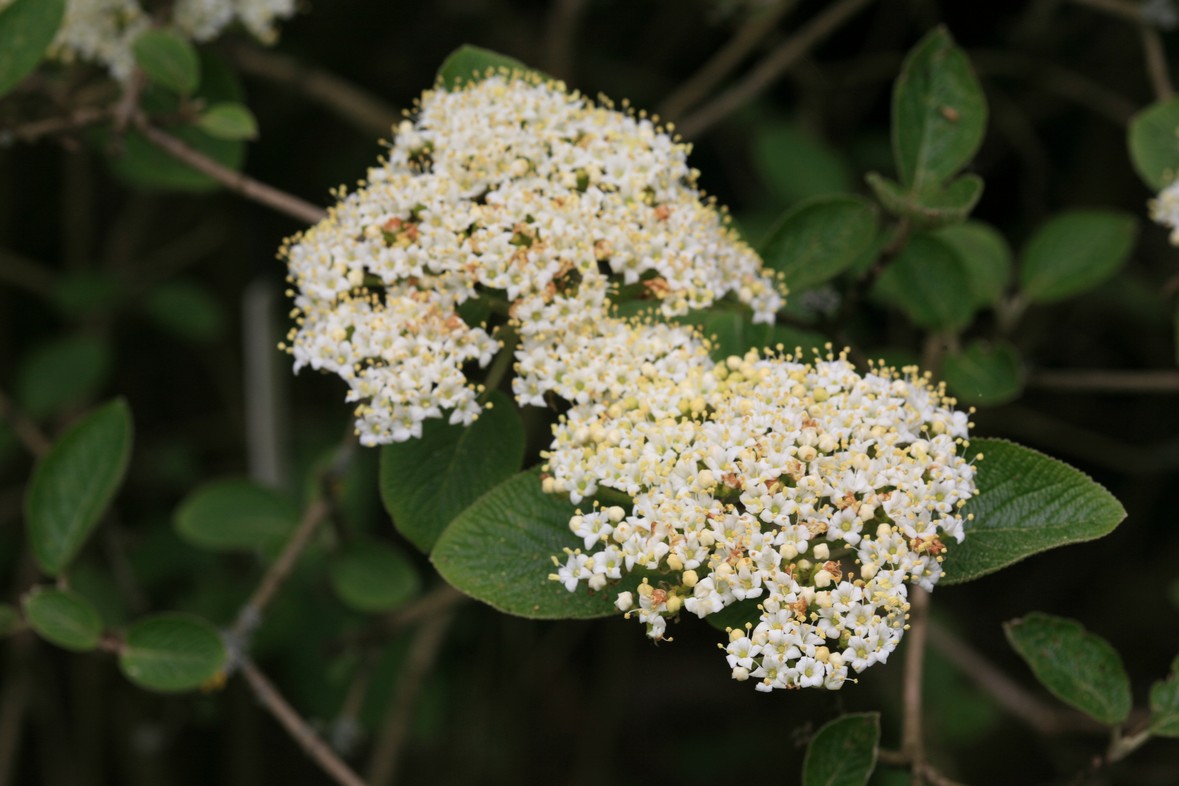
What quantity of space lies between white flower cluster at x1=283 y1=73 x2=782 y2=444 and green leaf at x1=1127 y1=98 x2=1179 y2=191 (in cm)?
78

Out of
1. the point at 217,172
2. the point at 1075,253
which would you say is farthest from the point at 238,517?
the point at 1075,253

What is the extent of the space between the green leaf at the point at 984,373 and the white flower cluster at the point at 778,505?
0.54m

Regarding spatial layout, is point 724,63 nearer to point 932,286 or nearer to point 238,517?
point 932,286

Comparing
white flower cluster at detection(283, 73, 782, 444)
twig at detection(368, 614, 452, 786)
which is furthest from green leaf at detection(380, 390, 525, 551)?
twig at detection(368, 614, 452, 786)

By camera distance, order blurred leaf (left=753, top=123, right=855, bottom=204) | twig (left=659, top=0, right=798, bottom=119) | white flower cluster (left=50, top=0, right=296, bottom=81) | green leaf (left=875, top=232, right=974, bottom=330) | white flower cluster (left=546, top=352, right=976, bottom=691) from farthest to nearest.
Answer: blurred leaf (left=753, top=123, right=855, bottom=204) → twig (left=659, top=0, right=798, bottom=119) → white flower cluster (left=50, top=0, right=296, bottom=81) → green leaf (left=875, top=232, right=974, bottom=330) → white flower cluster (left=546, top=352, right=976, bottom=691)

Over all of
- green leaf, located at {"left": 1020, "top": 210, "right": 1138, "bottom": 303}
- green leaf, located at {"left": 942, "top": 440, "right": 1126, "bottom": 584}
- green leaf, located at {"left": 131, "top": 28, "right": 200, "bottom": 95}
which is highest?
green leaf, located at {"left": 1020, "top": 210, "right": 1138, "bottom": 303}

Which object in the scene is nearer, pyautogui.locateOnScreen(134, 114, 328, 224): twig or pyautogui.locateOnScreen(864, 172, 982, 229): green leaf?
pyautogui.locateOnScreen(864, 172, 982, 229): green leaf

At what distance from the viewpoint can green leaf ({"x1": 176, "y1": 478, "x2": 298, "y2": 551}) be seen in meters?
2.41

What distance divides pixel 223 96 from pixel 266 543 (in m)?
0.90

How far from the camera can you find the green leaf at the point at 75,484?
1.94m

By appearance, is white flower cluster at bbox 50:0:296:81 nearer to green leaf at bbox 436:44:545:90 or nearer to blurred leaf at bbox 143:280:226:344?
green leaf at bbox 436:44:545:90

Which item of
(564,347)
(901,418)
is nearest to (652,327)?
(564,347)

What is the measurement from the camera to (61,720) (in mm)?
3314

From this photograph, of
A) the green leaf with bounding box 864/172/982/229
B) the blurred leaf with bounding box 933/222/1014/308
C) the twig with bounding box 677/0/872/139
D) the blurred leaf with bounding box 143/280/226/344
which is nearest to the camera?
the green leaf with bounding box 864/172/982/229
